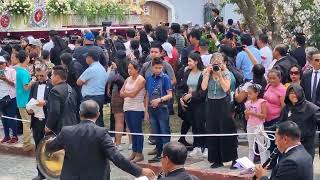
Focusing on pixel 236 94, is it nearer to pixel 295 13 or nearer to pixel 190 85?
pixel 190 85

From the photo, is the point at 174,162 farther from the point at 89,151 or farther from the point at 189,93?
the point at 189,93

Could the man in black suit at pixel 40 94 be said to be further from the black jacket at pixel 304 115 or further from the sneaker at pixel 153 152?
the black jacket at pixel 304 115

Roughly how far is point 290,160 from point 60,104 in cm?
421

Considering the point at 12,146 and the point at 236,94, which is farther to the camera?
the point at 12,146

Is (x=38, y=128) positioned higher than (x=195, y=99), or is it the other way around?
(x=195, y=99)

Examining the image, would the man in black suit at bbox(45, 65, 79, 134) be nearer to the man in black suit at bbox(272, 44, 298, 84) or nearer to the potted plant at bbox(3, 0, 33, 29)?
the man in black suit at bbox(272, 44, 298, 84)

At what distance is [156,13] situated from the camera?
33.2 metres

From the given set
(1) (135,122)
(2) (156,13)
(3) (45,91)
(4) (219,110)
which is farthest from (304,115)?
(2) (156,13)

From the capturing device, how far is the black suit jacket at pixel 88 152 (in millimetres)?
6660

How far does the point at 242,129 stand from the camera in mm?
12180

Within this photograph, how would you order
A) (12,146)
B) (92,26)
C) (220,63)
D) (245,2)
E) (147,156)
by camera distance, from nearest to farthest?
(220,63) < (147,156) < (12,146) < (245,2) < (92,26)

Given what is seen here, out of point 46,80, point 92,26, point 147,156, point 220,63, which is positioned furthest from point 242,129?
point 92,26

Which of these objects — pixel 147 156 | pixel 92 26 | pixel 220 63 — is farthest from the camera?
pixel 92 26

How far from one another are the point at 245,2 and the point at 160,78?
19.6 feet
